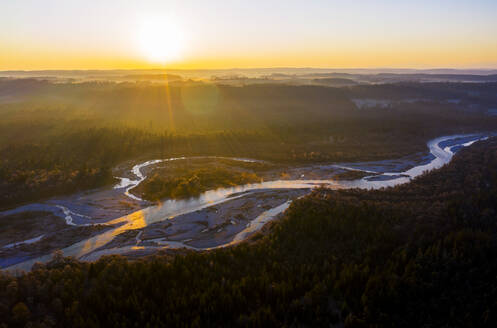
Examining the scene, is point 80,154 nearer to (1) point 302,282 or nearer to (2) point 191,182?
(2) point 191,182

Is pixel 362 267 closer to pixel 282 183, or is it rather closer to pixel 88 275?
pixel 88 275

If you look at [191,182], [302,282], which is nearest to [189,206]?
[191,182]

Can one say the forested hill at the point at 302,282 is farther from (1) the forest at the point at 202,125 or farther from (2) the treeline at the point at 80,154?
(1) the forest at the point at 202,125

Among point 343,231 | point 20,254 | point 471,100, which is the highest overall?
point 471,100

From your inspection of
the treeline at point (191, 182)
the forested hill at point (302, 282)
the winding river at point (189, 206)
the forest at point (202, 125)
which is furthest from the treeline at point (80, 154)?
the forested hill at point (302, 282)

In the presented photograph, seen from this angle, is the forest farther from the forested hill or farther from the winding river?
the forested hill

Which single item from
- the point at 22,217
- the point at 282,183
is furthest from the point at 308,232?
the point at 22,217
